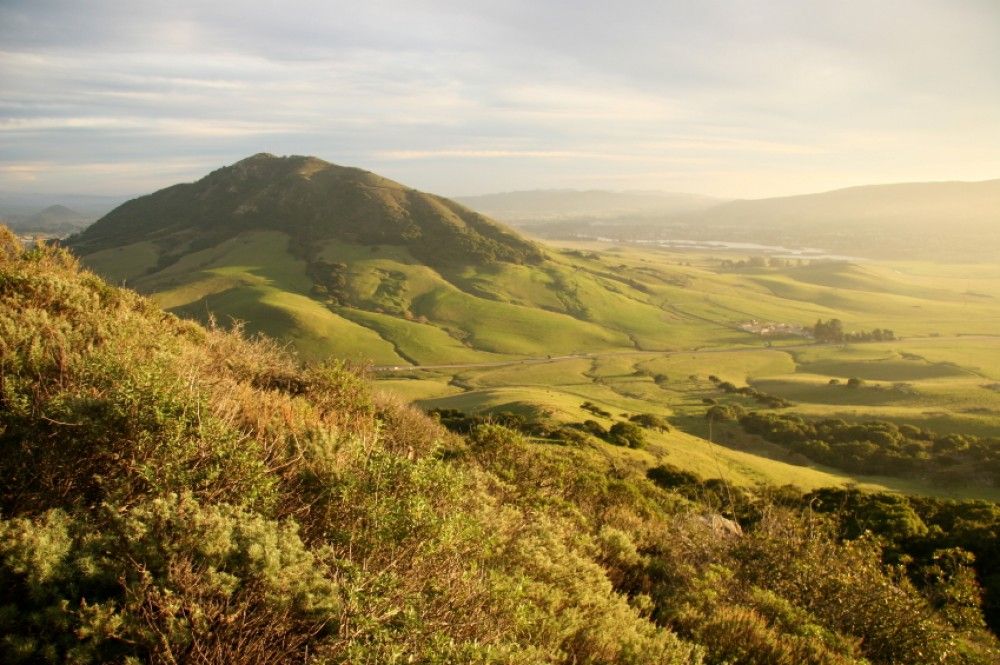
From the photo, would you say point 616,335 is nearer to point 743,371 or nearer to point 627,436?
point 743,371

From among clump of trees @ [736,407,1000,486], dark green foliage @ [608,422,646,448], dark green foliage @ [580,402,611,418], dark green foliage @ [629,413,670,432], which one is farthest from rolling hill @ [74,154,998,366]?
dark green foliage @ [608,422,646,448]

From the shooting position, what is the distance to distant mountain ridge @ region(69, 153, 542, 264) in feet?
515

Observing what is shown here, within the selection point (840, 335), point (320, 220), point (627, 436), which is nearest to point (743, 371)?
point (840, 335)

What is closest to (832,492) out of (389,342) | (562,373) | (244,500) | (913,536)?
(913,536)

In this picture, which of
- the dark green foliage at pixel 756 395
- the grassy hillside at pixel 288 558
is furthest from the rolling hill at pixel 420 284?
the grassy hillside at pixel 288 558

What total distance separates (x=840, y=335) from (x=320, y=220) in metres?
139

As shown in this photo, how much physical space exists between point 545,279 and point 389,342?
56116 mm

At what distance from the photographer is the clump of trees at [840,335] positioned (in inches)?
4488

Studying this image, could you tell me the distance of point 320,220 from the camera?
554 ft

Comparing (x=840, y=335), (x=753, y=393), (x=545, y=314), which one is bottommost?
(x=753, y=393)

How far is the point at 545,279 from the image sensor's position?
142 meters

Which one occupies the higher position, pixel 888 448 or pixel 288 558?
pixel 288 558

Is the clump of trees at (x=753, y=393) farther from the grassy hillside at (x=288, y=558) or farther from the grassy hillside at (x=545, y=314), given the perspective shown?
the grassy hillside at (x=288, y=558)

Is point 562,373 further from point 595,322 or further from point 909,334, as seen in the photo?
point 909,334
